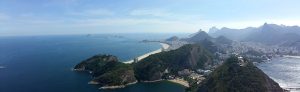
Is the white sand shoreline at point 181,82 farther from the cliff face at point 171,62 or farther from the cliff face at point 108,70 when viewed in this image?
the cliff face at point 108,70

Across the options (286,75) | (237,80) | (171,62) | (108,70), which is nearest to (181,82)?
(171,62)

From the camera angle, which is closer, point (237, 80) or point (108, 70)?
point (237, 80)

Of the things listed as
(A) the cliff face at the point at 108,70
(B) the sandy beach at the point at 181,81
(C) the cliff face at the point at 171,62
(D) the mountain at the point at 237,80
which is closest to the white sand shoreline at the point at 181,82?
(B) the sandy beach at the point at 181,81

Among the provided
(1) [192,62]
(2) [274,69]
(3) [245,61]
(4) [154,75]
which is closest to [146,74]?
(4) [154,75]

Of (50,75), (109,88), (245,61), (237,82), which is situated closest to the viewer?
(237,82)

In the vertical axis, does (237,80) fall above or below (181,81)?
above

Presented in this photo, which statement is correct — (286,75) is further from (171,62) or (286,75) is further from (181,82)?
(171,62)

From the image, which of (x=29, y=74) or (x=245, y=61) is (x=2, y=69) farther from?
(x=245, y=61)
